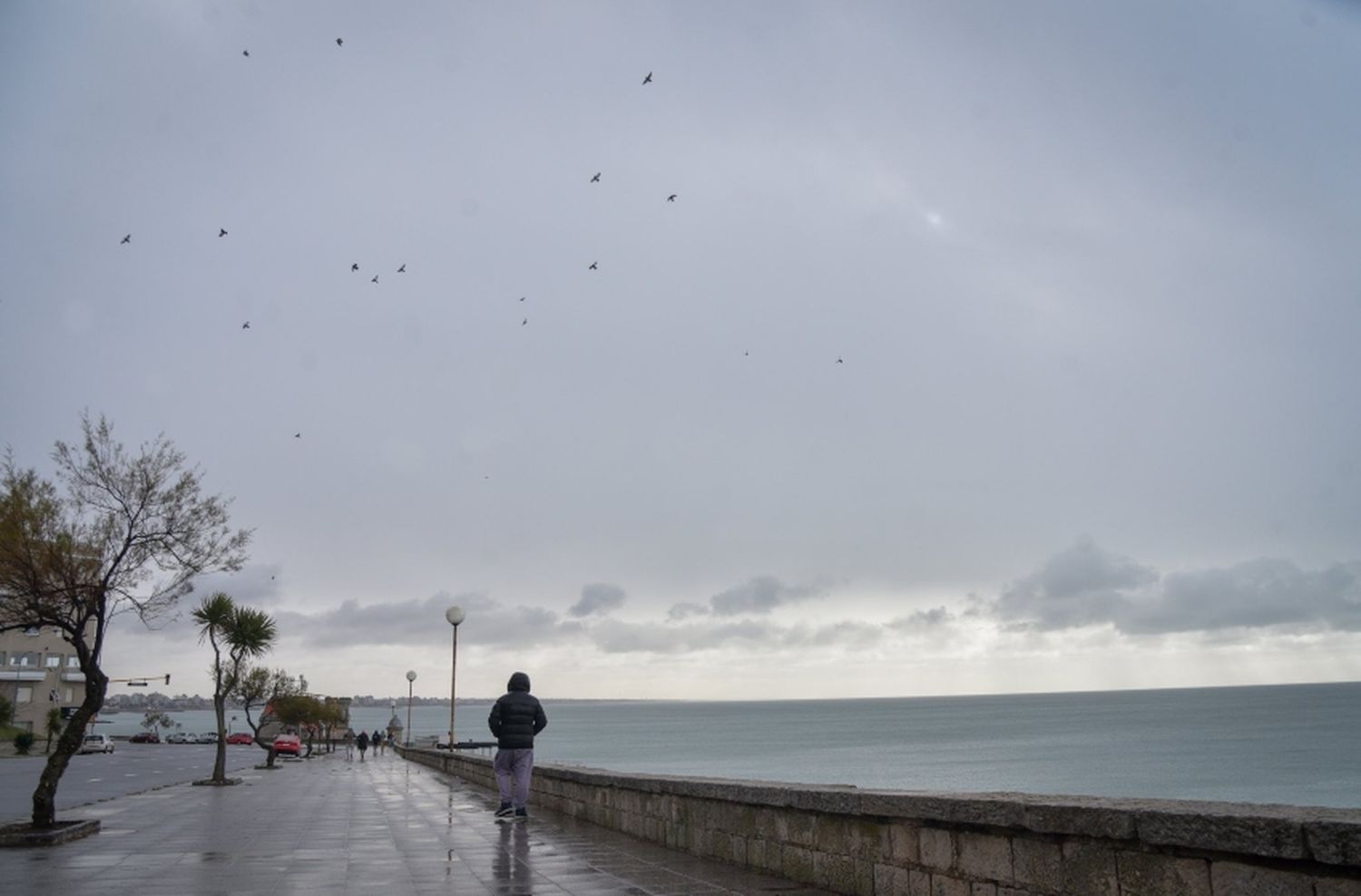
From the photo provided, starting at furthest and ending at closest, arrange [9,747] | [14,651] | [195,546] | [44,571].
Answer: [14,651]
[9,747]
[195,546]
[44,571]

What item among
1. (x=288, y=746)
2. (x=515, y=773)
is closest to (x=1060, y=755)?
(x=288, y=746)

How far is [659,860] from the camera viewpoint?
888 centimetres

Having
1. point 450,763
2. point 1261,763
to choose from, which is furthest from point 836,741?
point 450,763

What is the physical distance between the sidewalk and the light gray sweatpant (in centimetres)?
39

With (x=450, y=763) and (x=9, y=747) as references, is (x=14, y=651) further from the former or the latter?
(x=450, y=763)

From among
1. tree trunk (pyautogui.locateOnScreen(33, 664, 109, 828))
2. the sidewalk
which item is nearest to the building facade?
tree trunk (pyautogui.locateOnScreen(33, 664, 109, 828))

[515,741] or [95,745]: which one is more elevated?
[515,741]

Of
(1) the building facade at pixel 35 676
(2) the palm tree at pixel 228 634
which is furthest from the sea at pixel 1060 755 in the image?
(1) the building facade at pixel 35 676

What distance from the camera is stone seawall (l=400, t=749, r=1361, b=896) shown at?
3850 mm

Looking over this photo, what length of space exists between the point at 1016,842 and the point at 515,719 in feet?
29.4

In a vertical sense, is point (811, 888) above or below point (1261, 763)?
above

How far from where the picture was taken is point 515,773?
1345 centimetres

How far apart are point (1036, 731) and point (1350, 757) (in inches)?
2114

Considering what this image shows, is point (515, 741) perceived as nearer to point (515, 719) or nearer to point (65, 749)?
point (515, 719)
